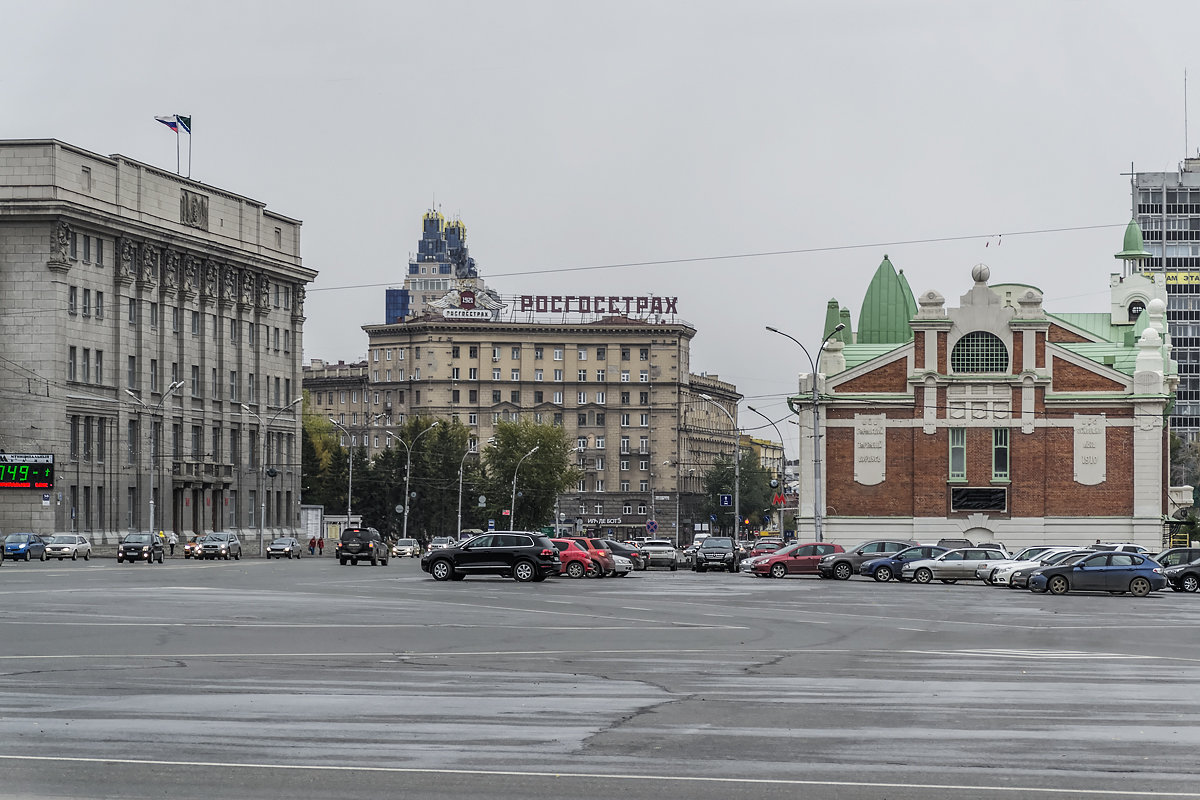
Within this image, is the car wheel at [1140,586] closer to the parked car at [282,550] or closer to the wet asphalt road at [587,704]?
the wet asphalt road at [587,704]

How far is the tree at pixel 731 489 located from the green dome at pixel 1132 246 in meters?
73.2

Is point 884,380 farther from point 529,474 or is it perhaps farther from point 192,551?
point 529,474

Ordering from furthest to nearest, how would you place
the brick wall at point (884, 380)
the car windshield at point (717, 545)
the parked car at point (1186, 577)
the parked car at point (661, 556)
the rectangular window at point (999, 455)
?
the brick wall at point (884, 380), the rectangular window at point (999, 455), the parked car at point (661, 556), the car windshield at point (717, 545), the parked car at point (1186, 577)

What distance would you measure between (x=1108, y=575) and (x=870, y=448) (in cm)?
3466

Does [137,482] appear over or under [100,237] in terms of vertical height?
under

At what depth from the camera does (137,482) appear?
99.1m

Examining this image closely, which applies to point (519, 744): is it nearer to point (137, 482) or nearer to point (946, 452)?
point (946, 452)

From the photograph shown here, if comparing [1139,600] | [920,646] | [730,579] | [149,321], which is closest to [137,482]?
[149,321]

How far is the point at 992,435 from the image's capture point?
259 ft

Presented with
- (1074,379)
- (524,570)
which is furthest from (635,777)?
(1074,379)

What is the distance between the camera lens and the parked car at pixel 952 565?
56.2 metres

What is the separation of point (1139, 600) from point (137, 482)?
70294 millimetres

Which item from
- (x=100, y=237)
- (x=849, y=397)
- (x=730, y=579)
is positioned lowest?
(x=730, y=579)

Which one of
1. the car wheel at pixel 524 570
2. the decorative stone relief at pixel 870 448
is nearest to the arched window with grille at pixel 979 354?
the decorative stone relief at pixel 870 448
